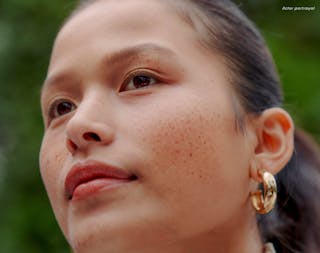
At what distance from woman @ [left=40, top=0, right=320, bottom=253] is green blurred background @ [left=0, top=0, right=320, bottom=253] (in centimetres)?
93

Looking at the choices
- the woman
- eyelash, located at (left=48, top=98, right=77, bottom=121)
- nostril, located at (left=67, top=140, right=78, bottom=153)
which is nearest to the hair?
the woman

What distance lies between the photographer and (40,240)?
3.09 meters

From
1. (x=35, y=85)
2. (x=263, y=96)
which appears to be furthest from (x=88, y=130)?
(x=35, y=85)

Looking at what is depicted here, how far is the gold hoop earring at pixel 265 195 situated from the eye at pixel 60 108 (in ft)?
1.82

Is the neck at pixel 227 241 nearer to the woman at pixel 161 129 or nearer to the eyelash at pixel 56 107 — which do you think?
the woman at pixel 161 129

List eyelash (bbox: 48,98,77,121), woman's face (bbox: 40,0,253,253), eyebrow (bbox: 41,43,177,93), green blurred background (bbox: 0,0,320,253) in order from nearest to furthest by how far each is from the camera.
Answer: woman's face (bbox: 40,0,253,253)
eyebrow (bbox: 41,43,177,93)
eyelash (bbox: 48,98,77,121)
green blurred background (bbox: 0,0,320,253)

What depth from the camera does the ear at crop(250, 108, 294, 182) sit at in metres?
1.96

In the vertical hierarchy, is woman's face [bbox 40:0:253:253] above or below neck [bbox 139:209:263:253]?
above

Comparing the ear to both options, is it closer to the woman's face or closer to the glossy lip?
the woman's face

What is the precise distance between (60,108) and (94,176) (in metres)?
0.35

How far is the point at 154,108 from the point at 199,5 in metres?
0.46

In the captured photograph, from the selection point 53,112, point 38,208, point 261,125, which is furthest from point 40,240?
point 261,125

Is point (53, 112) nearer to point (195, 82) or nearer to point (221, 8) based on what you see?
point (195, 82)

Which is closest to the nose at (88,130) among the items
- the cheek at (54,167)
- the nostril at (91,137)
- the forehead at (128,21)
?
the nostril at (91,137)
